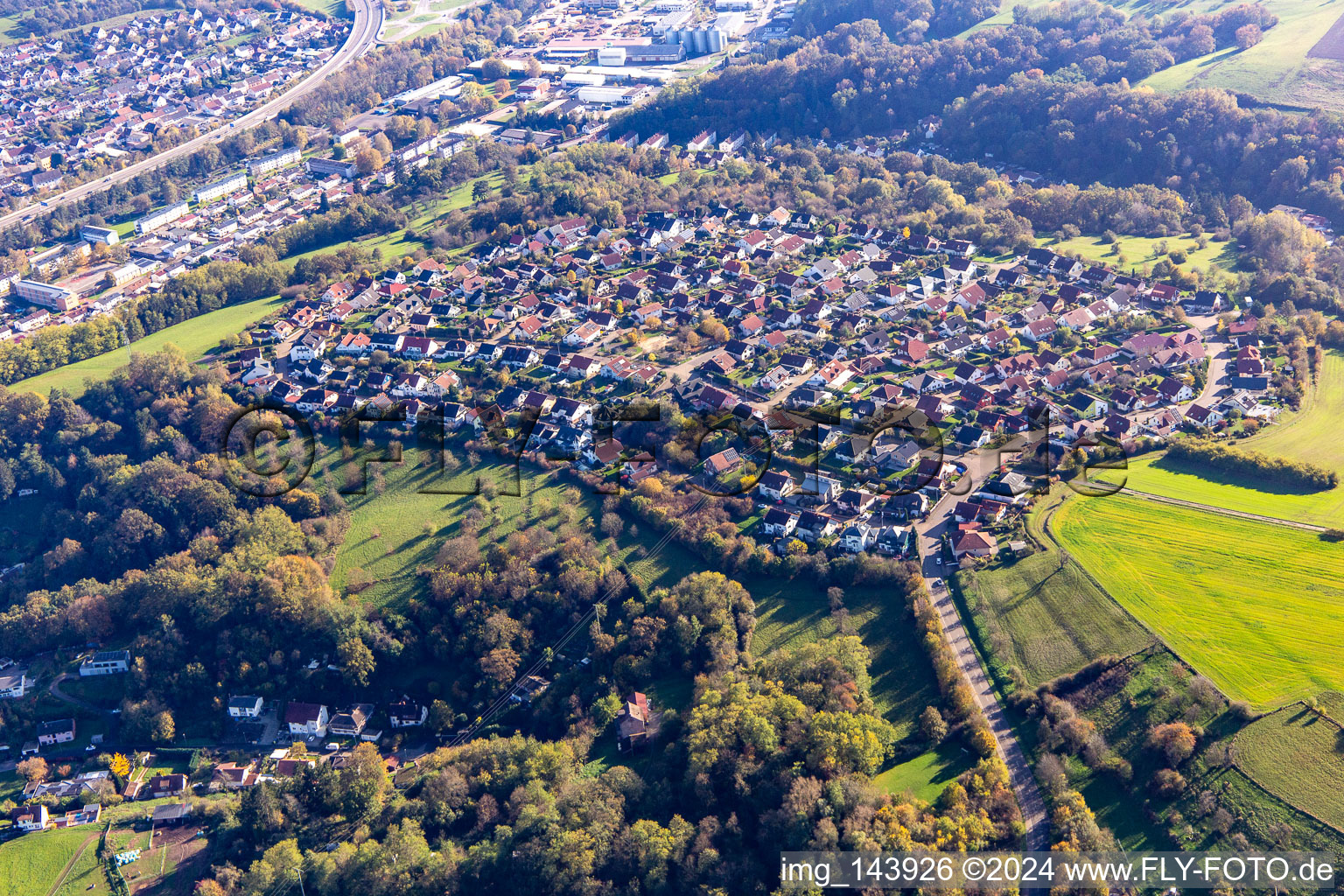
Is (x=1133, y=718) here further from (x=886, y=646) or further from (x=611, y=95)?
(x=611, y=95)

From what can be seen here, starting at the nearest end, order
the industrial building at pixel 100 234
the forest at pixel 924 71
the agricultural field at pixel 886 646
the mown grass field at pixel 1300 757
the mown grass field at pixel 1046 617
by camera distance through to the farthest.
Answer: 1. the mown grass field at pixel 1300 757
2. the agricultural field at pixel 886 646
3. the mown grass field at pixel 1046 617
4. the industrial building at pixel 100 234
5. the forest at pixel 924 71

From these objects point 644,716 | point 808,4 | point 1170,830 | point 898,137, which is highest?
point 808,4

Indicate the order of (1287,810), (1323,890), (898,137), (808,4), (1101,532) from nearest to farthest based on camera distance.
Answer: (1323,890)
(1287,810)
(1101,532)
(898,137)
(808,4)

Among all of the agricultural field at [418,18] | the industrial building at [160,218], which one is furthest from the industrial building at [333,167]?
the agricultural field at [418,18]

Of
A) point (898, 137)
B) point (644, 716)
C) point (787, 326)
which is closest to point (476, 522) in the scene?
point (644, 716)

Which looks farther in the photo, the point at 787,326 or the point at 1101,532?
the point at 787,326

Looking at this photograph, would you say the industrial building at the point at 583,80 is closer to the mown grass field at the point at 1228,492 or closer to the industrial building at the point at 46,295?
the industrial building at the point at 46,295

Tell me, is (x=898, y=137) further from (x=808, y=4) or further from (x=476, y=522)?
(x=476, y=522)

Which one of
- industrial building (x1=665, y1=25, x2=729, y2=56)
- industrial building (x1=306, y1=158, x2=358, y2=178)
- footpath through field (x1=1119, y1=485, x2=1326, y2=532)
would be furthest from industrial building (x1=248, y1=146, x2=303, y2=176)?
footpath through field (x1=1119, y1=485, x2=1326, y2=532)
